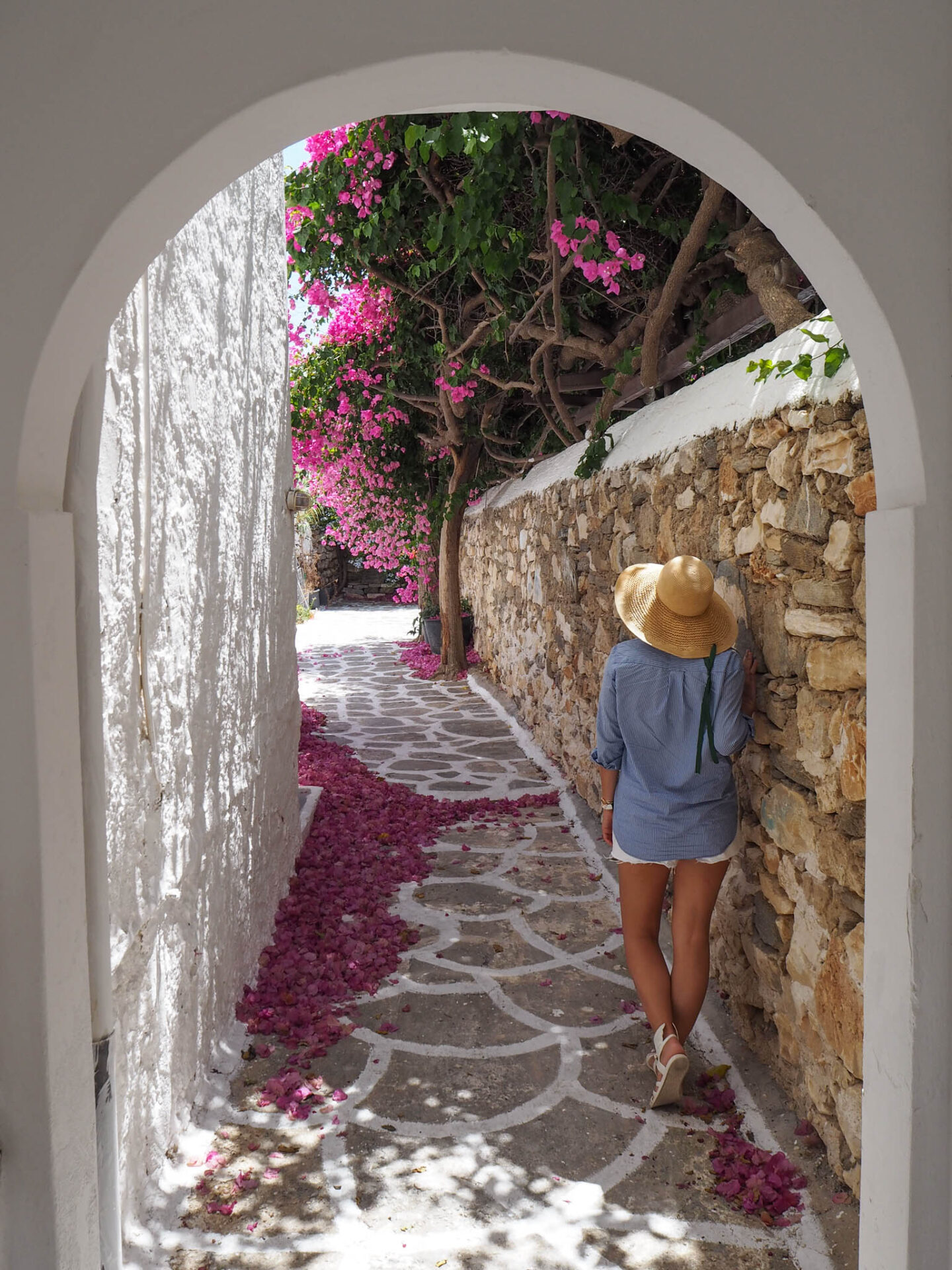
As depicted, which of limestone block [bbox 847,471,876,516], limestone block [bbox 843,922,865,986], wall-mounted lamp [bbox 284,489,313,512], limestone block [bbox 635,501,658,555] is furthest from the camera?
wall-mounted lamp [bbox 284,489,313,512]

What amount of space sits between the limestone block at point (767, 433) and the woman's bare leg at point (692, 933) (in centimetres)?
129

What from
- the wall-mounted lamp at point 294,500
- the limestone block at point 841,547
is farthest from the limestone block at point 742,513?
the wall-mounted lamp at point 294,500

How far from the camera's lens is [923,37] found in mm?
1171

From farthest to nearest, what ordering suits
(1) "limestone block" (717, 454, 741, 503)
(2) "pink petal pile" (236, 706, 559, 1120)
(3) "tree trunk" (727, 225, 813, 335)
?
(3) "tree trunk" (727, 225, 813, 335) → (2) "pink petal pile" (236, 706, 559, 1120) → (1) "limestone block" (717, 454, 741, 503)

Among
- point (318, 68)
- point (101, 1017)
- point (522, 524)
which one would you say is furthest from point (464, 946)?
point (522, 524)

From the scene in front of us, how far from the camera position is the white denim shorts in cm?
274

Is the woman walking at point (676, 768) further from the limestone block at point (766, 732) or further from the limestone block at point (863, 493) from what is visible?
the limestone block at point (863, 493)

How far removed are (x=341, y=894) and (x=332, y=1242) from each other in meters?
2.18

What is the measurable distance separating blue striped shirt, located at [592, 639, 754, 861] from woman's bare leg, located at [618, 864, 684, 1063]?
133mm

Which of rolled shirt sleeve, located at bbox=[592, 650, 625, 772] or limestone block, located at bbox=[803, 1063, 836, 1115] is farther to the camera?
rolled shirt sleeve, located at bbox=[592, 650, 625, 772]

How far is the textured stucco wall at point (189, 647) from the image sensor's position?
6.91 feet

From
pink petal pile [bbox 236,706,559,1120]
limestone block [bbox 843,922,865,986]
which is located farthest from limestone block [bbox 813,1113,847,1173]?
pink petal pile [bbox 236,706,559,1120]

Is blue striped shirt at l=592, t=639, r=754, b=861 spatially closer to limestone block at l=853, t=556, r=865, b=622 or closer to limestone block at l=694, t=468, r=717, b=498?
limestone block at l=853, t=556, r=865, b=622

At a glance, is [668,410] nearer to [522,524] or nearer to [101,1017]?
[101,1017]
